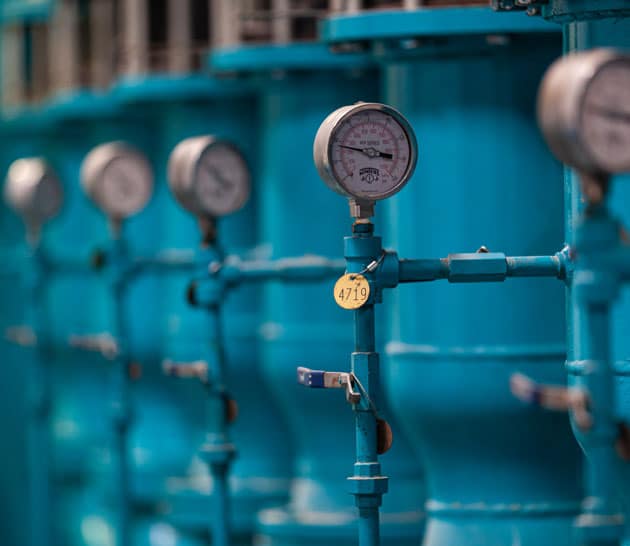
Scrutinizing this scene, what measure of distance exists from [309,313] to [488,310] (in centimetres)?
143

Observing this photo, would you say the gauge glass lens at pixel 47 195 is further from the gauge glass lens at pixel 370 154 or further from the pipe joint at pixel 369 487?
the pipe joint at pixel 369 487

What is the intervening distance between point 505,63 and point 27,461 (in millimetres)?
7168

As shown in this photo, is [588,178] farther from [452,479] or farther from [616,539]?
[452,479]

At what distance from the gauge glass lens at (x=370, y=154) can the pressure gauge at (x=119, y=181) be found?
316 centimetres

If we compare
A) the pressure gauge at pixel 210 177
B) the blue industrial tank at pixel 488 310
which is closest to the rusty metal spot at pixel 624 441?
the blue industrial tank at pixel 488 310

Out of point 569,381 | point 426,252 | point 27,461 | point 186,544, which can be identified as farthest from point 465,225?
point 27,461

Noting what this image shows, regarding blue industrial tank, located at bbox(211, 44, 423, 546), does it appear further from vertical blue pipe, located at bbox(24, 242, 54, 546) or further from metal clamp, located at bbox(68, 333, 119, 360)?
vertical blue pipe, located at bbox(24, 242, 54, 546)

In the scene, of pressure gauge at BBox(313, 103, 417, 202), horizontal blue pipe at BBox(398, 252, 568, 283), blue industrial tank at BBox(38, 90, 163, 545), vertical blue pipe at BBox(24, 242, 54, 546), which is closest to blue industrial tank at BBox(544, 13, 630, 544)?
horizontal blue pipe at BBox(398, 252, 568, 283)

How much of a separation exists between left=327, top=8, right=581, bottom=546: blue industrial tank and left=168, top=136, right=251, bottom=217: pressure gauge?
75 cm

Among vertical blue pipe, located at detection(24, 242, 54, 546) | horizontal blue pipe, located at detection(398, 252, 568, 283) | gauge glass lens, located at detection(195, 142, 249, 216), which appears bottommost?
vertical blue pipe, located at detection(24, 242, 54, 546)

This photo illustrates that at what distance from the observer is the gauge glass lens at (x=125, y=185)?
8.80 m

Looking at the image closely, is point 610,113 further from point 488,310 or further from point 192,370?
point 192,370

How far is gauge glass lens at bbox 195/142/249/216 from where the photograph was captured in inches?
294

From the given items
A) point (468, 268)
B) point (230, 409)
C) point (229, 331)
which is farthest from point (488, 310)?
point (229, 331)
